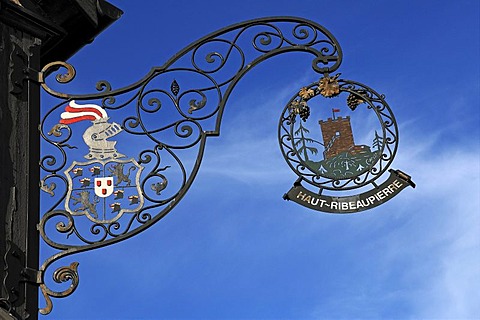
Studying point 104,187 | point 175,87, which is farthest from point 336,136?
point 104,187

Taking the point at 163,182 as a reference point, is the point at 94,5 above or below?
above

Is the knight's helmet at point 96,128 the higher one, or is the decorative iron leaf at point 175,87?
the decorative iron leaf at point 175,87

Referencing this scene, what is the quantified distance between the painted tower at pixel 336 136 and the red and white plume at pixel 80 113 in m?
1.82

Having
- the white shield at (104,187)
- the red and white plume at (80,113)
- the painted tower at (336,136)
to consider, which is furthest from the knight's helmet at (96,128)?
the painted tower at (336,136)

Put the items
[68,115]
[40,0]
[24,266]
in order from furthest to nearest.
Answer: [40,0] < [68,115] < [24,266]

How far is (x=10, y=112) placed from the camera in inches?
334

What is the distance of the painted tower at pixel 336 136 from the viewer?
8.55 m

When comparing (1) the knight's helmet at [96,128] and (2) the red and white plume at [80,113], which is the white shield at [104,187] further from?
(2) the red and white plume at [80,113]

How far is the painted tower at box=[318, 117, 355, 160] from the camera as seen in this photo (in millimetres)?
8547

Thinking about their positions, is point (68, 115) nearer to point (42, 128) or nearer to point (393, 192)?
point (42, 128)

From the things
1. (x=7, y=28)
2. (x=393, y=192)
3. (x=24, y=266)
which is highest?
(x=7, y=28)

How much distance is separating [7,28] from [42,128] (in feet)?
2.99

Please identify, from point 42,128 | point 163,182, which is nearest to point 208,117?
point 163,182

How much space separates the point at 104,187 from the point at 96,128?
565 millimetres
